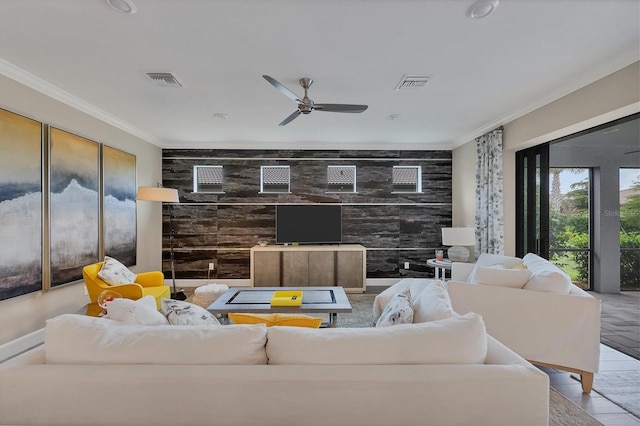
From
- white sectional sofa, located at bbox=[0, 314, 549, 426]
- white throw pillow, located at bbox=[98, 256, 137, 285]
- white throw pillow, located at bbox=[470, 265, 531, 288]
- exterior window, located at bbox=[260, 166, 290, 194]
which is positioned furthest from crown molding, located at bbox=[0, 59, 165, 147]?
white throw pillow, located at bbox=[470, 265, 531, 288]

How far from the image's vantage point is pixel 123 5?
2.00m

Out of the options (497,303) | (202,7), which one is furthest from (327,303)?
(202,7)

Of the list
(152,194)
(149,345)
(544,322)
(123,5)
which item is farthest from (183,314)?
(152,194)

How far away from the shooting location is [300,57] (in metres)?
2.69

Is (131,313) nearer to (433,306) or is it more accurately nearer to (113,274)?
(433,306)

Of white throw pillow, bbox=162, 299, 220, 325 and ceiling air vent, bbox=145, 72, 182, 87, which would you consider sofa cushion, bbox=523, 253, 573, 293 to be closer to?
white throw pillow, bbox=162, 299, 220, 325

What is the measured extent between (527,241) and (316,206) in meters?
3.41

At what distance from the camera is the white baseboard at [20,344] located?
2.96m

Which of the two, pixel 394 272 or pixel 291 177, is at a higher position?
pixel 291 177

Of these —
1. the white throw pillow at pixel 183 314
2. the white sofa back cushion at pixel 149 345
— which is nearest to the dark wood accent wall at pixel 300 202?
the white throw pillow at pixel 183 314

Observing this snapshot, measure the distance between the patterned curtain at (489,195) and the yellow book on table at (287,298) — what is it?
9.65ft

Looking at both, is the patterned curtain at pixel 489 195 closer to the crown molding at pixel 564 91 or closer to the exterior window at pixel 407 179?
the crown molding at pixel 564 91

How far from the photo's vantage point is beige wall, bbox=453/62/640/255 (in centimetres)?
279

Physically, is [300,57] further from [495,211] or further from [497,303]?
[495,211]
